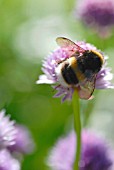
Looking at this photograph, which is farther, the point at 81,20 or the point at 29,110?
the point at 29,110

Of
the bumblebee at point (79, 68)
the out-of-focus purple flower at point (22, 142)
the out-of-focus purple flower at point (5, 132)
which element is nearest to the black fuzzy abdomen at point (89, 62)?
the bumblebee at point (79, 68)

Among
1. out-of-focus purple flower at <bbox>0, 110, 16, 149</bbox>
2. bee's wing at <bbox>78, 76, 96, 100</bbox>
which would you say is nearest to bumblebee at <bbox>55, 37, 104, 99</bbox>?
bee's wing at <bbox>78, 76, 96, 100</bbox>

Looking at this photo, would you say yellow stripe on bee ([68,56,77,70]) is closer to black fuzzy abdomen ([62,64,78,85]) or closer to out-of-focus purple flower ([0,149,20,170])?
black fuzzy abdomen ([62,64,78,85])

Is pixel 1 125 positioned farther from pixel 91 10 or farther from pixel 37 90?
pixel 37 90

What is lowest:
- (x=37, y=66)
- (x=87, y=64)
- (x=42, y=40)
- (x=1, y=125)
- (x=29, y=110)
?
(x=1, y=125)

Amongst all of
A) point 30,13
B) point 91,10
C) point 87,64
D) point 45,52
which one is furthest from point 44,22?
point 87,64

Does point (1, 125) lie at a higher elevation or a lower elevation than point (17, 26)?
lower

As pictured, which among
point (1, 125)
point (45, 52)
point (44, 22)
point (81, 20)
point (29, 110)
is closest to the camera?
point (1, 125)
